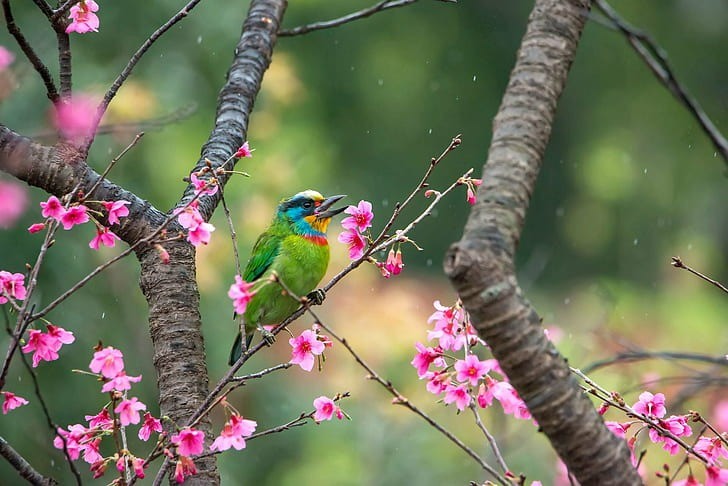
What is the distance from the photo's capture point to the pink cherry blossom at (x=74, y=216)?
2135 millimetres

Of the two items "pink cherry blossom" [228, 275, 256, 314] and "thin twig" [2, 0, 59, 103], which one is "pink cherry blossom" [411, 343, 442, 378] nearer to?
"pink cherry blossom" [228, 275, 256, 314]

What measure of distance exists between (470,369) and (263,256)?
5.95 ft

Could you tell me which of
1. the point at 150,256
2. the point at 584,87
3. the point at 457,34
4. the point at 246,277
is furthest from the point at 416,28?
the point at 150,256

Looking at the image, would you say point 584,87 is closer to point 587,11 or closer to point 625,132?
point 625,132

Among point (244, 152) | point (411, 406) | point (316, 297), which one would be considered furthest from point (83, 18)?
point (411, 406)

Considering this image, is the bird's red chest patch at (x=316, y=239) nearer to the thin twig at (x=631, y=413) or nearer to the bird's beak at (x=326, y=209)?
the bird's beak at (x=326, y=209)

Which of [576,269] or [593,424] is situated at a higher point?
[576,269]

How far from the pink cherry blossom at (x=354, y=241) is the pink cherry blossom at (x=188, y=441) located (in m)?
0.71

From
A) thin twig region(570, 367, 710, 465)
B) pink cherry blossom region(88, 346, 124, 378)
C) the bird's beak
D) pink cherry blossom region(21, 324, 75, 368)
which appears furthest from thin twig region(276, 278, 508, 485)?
the bird's beak

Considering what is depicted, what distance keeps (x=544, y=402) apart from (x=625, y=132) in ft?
41.7

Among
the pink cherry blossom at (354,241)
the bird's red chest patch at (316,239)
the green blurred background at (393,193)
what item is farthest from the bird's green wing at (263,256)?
the pink cherry blossom at (354,241)

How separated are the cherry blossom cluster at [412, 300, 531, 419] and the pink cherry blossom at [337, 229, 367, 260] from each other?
1.17ft

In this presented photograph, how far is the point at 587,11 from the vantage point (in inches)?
71.2

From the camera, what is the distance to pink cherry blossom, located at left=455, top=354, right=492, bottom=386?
A: 2.10m
